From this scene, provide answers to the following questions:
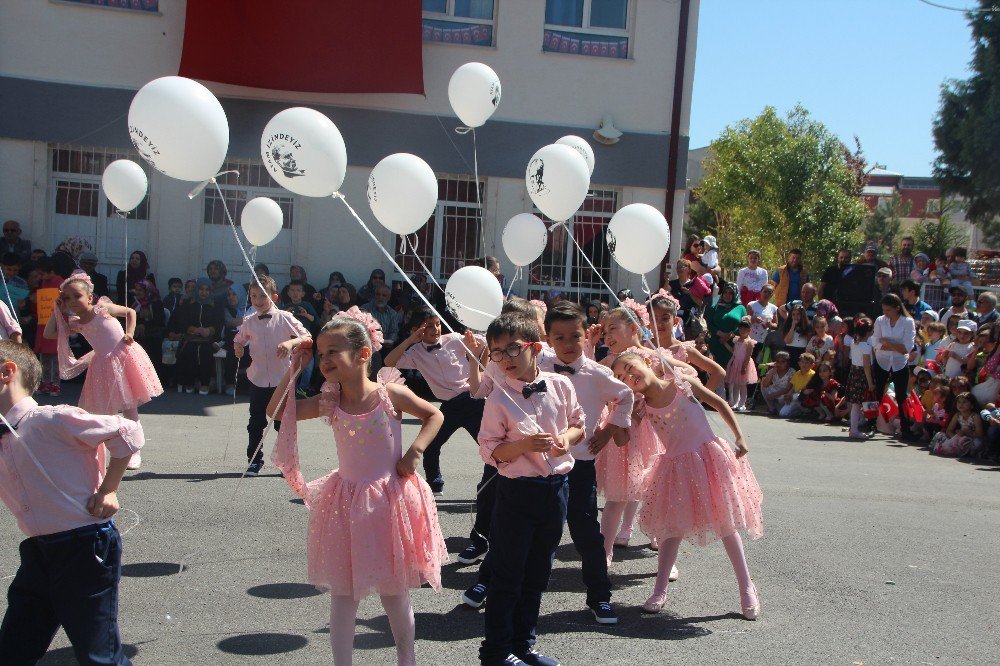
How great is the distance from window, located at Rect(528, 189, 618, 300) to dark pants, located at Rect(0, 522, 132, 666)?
13284 millimetres

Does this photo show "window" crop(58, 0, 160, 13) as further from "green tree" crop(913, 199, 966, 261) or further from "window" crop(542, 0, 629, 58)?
"green tree" crop(913, 199, 966, 261)

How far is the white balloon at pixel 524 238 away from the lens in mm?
8359

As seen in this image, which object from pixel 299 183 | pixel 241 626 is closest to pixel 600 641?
pixel 241 626

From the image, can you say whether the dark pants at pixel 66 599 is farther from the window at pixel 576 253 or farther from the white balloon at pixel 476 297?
the window at pixel 576 253

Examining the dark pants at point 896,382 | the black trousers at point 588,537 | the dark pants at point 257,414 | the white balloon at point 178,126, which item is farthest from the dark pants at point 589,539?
the dark pants at point 896,382

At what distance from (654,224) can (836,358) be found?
8.59 m

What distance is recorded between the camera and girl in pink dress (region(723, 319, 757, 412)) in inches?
578

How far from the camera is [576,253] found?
56.1ft

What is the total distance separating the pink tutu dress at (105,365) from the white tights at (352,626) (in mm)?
4675

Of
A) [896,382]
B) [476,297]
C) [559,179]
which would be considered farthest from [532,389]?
[896,382]

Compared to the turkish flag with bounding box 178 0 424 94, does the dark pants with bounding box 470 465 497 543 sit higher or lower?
lower

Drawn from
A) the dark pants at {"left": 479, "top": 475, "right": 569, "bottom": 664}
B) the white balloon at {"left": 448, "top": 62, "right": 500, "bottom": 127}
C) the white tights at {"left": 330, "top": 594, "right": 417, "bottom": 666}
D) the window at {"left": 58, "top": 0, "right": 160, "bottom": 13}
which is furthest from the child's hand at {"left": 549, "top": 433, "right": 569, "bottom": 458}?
the window at {"left": 58, "top": 0, "right": 160, "bottom": 13}

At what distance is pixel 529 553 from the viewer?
180 inches

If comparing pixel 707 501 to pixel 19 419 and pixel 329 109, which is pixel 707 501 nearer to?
pixel 19 419
